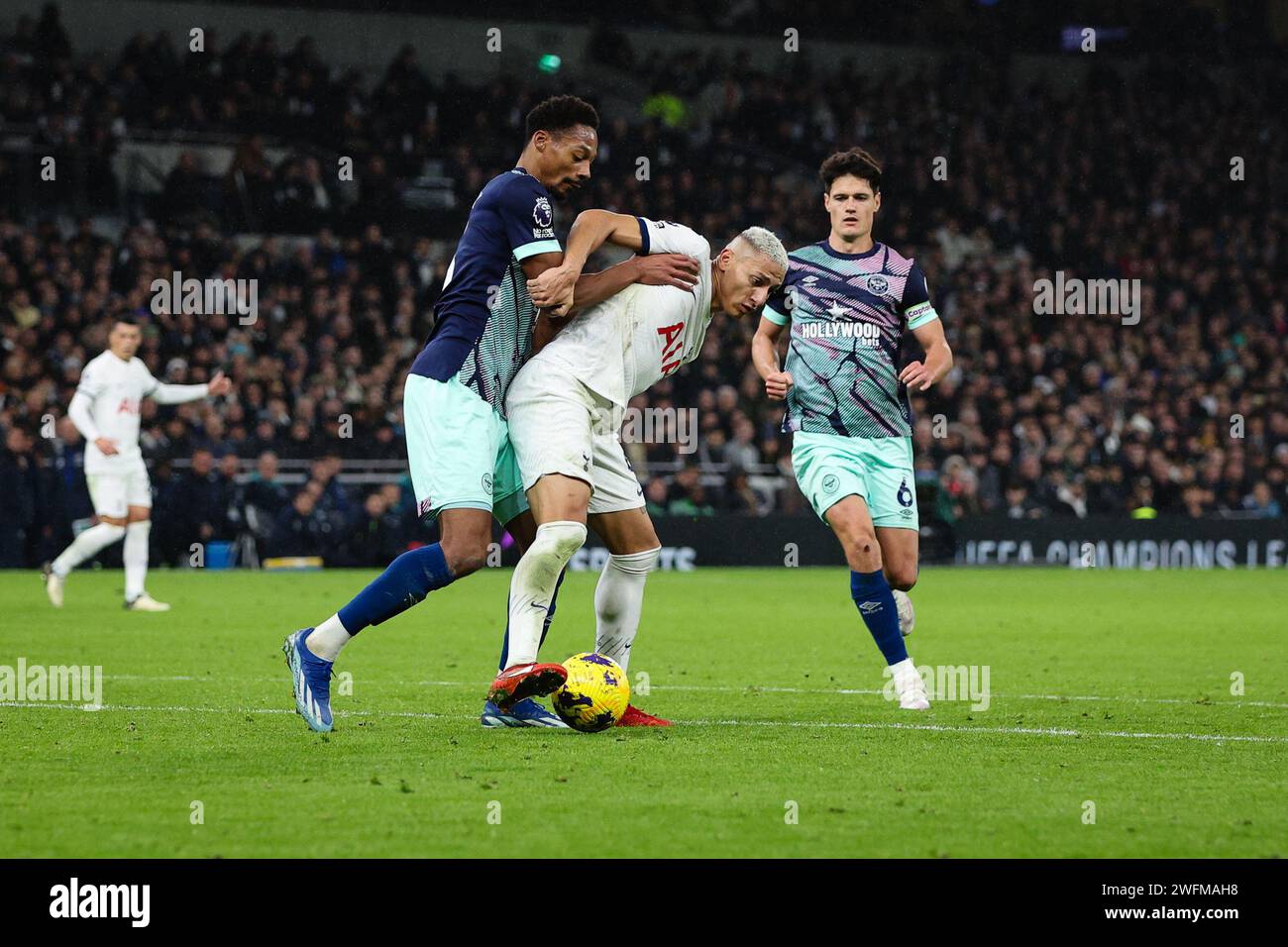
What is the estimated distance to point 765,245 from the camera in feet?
23.5

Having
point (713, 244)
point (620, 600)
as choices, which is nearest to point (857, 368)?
point (620, 600)

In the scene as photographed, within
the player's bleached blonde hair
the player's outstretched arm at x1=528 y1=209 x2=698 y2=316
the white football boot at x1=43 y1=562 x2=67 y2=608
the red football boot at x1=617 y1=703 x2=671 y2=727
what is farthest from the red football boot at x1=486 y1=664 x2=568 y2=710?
the white football boot at x1=43 y1=562 x2=67 y2=608

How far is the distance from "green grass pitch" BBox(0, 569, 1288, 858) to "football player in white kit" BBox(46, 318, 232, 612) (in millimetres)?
2338

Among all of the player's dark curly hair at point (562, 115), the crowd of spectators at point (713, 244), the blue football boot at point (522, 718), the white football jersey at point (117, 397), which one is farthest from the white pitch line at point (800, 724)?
the crowd of spectators at point (713, 244)

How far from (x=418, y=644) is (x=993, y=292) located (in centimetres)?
1891

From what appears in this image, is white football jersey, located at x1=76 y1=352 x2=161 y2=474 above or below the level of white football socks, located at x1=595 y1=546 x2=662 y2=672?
above

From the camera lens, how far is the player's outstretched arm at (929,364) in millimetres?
8086

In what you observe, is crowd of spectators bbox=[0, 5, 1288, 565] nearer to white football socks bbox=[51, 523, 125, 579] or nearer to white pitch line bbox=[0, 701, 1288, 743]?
white football socks bbox=[51, 523, 125, 579]

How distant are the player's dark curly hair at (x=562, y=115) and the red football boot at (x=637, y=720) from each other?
2278 mm

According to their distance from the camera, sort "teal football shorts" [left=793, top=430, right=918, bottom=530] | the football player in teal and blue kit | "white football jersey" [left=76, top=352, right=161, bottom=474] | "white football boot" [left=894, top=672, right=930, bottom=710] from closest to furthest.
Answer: the football player in teal and blue kit, "white football boot" [left=894, top=672, right=930, bottom=710], "teal football shorts" [left=793, top=430, right=918, bottom=530], "white football jersey" [left=76, top=352, right=161, bottom=474]

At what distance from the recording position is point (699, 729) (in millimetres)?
6895

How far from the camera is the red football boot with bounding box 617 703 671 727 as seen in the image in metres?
6.97
